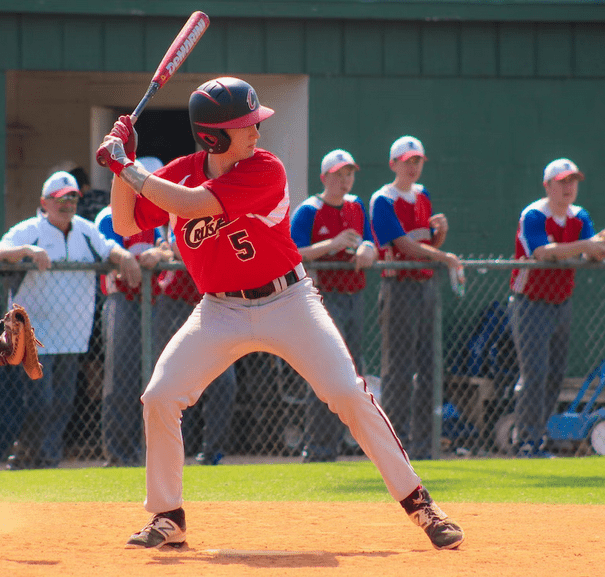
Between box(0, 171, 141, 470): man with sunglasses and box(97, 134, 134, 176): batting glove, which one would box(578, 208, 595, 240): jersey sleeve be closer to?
box(0, 171, 141, 470): man with sunglasses

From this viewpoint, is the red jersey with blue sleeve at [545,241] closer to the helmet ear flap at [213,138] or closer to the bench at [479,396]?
the bench at [479,396]

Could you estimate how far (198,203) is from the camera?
405 cm

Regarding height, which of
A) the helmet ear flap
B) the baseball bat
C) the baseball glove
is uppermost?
the baseball bat

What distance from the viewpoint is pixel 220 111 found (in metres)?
4.24

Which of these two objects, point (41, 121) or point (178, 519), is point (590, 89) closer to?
point (41, 121)

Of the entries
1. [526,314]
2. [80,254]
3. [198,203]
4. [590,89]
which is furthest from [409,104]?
[198,203]

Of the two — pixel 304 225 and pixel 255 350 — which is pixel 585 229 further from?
pixel 255 350

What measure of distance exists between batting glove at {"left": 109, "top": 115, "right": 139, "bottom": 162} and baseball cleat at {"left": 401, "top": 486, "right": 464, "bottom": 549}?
1.87m

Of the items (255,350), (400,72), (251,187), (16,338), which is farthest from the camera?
(400,72)

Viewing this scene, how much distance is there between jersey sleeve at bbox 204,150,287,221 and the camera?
412cm

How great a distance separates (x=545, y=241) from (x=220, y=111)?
13.5 ft

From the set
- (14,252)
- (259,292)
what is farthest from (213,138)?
(14,252)

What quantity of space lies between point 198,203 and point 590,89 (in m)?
6.98

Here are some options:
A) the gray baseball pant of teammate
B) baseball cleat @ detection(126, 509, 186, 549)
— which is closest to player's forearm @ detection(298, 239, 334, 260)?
the gray baseball pant of teammate
